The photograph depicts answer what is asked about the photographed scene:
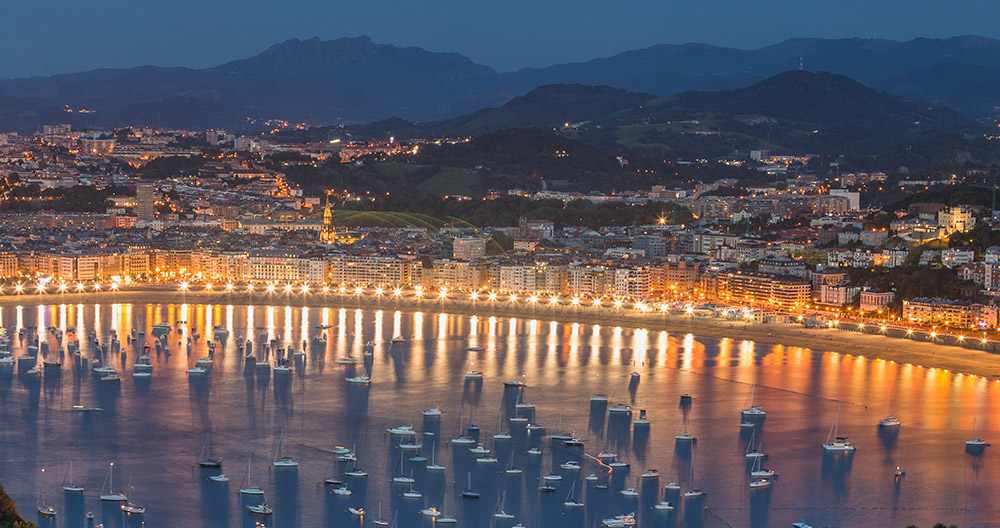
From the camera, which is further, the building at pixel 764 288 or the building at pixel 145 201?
the building at pixel 145 201

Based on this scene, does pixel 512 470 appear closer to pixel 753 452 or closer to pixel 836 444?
pixel 753 452

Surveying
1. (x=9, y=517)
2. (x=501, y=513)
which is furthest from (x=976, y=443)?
(x=9, y=517)

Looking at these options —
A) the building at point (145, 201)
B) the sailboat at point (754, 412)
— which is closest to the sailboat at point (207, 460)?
the sailboat at point (754, 412)

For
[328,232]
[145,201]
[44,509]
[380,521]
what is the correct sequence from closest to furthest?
[380,521]
[44,509]
[328,232]
[145,201]

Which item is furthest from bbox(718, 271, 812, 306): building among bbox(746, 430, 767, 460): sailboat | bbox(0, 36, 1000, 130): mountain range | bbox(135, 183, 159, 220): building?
bbox(0, 36, 1000, 130): mountain range

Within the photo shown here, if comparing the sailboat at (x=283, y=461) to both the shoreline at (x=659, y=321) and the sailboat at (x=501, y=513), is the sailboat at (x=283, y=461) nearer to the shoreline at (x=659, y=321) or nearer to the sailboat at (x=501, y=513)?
the sailboat at (x=501, y=513)
